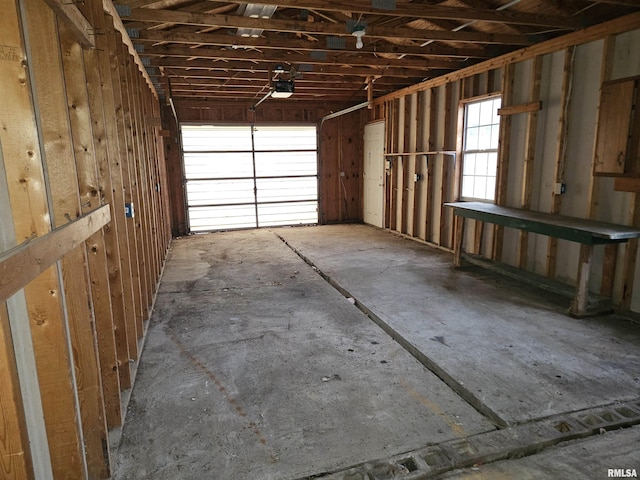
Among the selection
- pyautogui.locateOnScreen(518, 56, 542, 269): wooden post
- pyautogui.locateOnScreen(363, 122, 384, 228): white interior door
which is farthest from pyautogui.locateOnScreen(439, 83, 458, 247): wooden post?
pyautogui.locateOnScreen(363, 122, 384, 228): white interior door

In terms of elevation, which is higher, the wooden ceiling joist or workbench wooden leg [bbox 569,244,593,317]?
the wooden ceiling joist

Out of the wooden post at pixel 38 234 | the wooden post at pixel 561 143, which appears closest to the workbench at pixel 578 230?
the wooden post at pixel 561 143

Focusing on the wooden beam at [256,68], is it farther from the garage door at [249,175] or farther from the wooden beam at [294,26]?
the garage door at [249,175]

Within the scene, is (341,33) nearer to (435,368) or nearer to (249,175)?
(435,368)

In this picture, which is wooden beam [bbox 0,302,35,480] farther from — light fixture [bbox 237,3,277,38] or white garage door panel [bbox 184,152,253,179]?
white garage door panel [bbox 184,152,253,179]

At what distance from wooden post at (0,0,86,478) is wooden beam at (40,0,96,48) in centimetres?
44

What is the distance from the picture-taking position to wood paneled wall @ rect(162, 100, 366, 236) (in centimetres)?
866

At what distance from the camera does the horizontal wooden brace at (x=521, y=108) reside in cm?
472

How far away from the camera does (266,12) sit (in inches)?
153

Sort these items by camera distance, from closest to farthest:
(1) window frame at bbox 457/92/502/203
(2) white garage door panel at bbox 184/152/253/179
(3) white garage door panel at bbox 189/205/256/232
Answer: (1) window frame at bbox 457/92/502/203 < (2) white garage door panel at bbox 184/152/253/179 < (3) white garage door panel at bbox 189/205/256/232

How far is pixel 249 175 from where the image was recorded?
30.2 ft

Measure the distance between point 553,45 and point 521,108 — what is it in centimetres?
72

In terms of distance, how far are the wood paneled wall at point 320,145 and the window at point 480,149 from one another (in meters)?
3.89

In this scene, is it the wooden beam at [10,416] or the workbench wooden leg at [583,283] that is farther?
the workbench wooden leg at [583,283]
